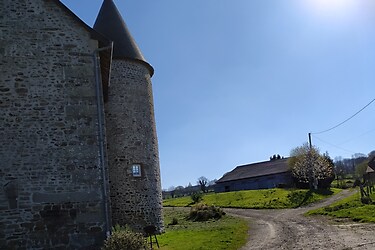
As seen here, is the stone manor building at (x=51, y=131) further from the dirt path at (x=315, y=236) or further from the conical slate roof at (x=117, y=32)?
the dirt path at (x=315, y=236)

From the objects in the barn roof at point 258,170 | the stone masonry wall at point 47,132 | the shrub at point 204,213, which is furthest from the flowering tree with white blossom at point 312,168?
the stone masonry wall at point 47,132

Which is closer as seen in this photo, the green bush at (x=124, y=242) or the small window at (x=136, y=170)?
the green bush at (x=124, y=242)

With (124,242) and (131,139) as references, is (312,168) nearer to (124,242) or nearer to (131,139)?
(131,139)

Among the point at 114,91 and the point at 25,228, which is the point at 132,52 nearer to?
the point at 114,91

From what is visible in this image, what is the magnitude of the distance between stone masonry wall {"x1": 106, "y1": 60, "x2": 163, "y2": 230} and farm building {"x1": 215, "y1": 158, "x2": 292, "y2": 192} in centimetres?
2890

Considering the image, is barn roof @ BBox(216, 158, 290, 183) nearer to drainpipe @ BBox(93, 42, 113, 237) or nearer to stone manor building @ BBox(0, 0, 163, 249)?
drainpipe @ BBox(93, 42, 113, 237)

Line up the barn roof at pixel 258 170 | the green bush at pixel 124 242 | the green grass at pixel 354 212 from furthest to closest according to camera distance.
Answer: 1. the barn roof at pixel 258 170
2. the green grass at pixel 354 212
3. the green bush at pixel 124 242

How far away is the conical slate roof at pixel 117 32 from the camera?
19984 mm

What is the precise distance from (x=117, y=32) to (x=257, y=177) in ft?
119

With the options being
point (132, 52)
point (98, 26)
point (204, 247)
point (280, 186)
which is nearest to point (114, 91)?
point (132, 52)

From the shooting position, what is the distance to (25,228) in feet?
39.3

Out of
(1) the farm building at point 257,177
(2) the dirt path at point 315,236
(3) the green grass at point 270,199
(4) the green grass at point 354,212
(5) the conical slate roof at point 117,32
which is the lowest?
(2) the dirt path at point 315,236

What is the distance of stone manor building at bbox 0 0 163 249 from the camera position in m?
12.1

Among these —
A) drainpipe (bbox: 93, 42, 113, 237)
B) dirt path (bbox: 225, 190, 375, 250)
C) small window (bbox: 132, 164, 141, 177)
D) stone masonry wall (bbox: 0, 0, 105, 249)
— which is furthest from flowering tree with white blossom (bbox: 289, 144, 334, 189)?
stone masonry wall (bbox: 0, 0, 105, 249)
